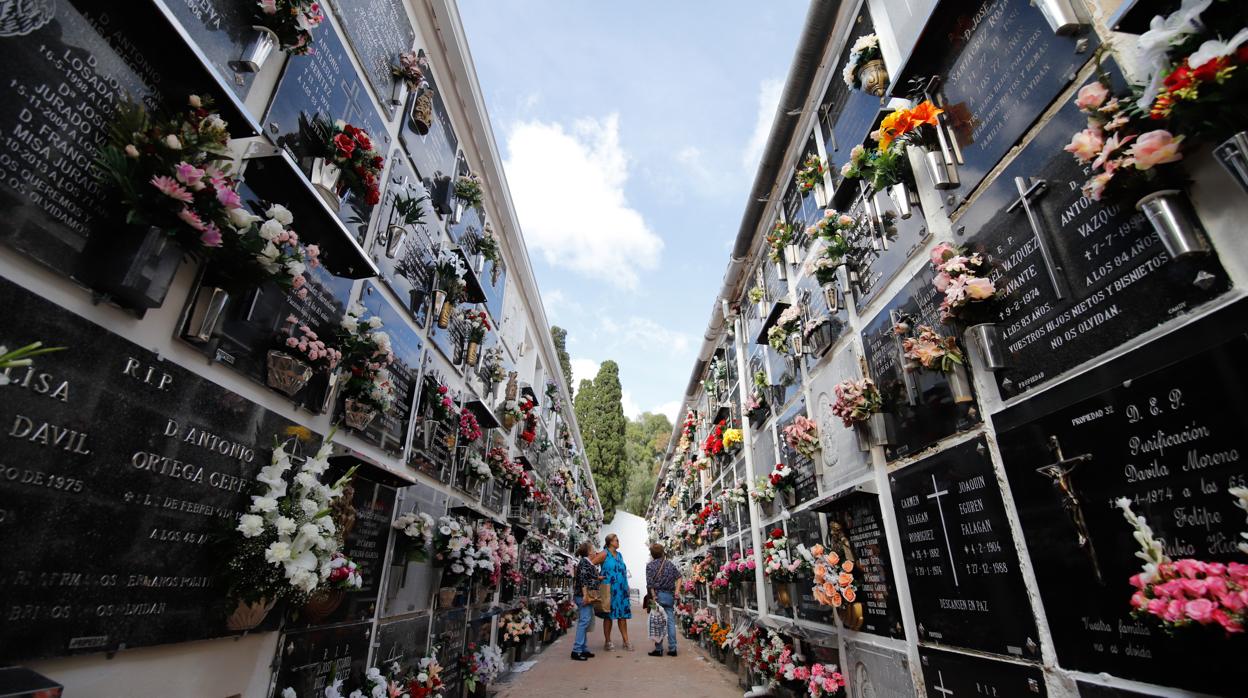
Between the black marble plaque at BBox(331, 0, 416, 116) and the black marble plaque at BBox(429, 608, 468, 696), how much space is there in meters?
5.45

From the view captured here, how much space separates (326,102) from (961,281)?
14.7ft

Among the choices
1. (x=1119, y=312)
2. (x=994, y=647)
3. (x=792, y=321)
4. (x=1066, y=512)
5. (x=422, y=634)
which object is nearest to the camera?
(x=1119, y=312)

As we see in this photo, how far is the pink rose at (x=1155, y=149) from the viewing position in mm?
1982

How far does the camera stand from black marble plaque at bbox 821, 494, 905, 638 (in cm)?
436

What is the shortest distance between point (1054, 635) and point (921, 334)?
6.22 ft

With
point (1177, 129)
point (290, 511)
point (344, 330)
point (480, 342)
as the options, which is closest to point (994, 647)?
point (1177, 129)

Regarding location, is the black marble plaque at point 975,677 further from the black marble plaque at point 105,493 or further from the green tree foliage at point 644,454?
the green tree foliage at point 644,454

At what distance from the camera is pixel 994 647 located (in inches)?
122

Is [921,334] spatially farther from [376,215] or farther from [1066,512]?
[376,215]

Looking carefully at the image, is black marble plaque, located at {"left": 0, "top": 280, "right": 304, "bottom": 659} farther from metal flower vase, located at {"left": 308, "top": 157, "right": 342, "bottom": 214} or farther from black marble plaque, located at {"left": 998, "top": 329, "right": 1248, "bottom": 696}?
black marble plaque, located at {"left": 998, "top": 329, "right": 1248, "bottom": 696}

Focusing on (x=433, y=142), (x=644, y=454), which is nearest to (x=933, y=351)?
(x=433, y=142)

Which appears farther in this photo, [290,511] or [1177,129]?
[290,511]

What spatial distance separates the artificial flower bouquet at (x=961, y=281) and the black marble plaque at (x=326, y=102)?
4198mm

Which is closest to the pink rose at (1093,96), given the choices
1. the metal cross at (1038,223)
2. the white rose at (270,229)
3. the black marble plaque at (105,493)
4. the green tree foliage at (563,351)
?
Answer: the metal cross at (1038,223)
